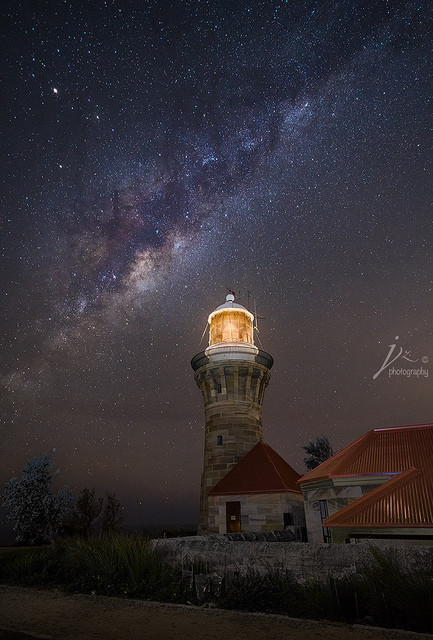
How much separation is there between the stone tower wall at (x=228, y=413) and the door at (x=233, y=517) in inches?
106

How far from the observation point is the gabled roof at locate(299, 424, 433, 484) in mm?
15805

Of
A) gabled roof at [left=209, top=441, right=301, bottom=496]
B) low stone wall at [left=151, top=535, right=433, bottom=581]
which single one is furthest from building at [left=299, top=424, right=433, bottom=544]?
gabled roof at [left=209, top=441, right=301, bottom=496]

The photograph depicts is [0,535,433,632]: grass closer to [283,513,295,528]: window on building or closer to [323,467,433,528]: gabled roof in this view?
[323,467,433,528]: gabled roof

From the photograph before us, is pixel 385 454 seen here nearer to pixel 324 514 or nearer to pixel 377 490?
pixel 377 490

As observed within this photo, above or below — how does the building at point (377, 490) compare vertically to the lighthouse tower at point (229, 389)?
below

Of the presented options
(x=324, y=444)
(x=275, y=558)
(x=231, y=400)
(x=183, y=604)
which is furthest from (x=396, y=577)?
(x=324, y=444)

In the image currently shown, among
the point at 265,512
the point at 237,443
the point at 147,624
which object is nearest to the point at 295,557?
the point at 147,624

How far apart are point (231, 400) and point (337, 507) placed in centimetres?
1148

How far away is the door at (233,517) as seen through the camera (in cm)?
2259

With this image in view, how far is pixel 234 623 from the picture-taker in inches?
332

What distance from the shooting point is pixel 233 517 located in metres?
22.8

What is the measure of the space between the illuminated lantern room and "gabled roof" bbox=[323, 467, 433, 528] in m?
16.7

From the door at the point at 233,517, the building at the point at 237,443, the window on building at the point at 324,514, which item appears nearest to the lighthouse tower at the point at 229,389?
the building at the point at 237,443

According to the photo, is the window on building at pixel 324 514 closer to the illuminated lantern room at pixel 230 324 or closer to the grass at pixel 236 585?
the grass at pixel 236 585
